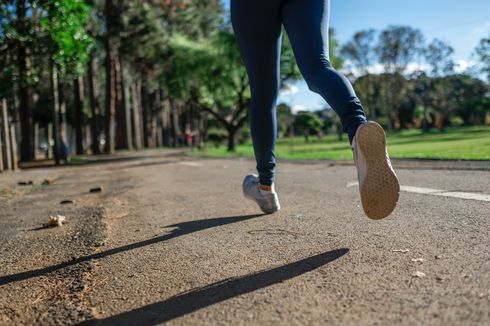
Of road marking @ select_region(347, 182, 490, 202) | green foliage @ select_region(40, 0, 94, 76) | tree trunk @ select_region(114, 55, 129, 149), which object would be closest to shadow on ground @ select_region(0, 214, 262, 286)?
road marking @ select_region(347, 182, 490, 202)

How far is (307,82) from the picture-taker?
228 cm

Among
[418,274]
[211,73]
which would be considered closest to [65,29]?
[418,274]

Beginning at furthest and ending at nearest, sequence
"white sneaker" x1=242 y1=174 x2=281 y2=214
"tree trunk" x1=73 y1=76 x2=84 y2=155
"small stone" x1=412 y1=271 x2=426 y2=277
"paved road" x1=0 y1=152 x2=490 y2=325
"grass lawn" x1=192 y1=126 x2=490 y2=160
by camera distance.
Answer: "tree trunk" x1=73 y1=76 x2=84 y2=155 → "grass lawn" x1=192 y1=126 x2=490 y2=160 → "white sneaker" x1=242 y1=174 x2=281 y2=214 → "small stone" x1=412 y1=271 x2=426 y2=277 → "paved road" x1=0 y1=152 x2=490 y2=325

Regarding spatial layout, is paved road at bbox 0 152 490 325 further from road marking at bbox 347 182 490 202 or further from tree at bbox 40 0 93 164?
tree at bbox 40 0 93 164

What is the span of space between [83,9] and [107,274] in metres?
10.2

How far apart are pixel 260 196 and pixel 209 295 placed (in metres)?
1.48

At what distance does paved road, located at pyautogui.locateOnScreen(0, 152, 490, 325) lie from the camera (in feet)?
4.39

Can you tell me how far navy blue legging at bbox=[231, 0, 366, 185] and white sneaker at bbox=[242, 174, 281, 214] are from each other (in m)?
0.07

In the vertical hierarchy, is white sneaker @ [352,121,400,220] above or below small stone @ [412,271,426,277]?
above

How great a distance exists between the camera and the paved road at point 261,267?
4.39ft

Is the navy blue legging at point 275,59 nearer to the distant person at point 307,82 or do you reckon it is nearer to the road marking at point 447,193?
the distant person at point 307,82

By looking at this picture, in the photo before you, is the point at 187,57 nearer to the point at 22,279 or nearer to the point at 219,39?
the point at 219,39

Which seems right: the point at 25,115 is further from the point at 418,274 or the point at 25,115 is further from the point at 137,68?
the point at 418,274

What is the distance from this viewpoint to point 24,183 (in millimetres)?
7559
